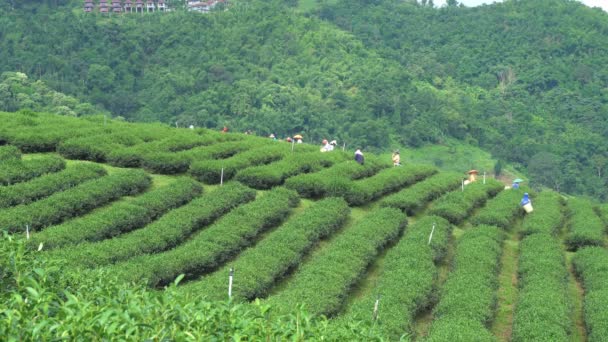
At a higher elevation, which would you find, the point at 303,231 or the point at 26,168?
the point at 26,168

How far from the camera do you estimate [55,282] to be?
27.9 ft

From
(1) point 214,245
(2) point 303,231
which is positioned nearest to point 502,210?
(2) point 303,231

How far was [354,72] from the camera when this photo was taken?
330 ft

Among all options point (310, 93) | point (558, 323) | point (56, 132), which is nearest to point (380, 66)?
point (310, 93)

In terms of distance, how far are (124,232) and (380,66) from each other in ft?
292

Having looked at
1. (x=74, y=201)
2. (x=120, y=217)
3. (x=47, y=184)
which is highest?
(x=47, y=184)

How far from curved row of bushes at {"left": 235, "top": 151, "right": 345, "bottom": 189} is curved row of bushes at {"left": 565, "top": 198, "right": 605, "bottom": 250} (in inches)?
338

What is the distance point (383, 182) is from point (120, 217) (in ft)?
34.1

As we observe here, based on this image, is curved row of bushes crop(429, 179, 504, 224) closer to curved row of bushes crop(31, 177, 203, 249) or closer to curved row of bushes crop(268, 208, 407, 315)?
curved row of bushes crop(268, 208, 407, 315)

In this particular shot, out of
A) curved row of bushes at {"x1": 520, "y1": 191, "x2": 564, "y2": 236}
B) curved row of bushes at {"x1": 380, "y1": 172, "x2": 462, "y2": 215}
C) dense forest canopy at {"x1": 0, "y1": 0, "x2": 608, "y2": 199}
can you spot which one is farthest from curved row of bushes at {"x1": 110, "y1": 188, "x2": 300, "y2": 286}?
dense forest canopy at {"x1": 0, "y1": 0, "x2": 608, "y2": 199}

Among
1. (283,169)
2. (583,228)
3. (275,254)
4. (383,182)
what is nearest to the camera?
(275,254)

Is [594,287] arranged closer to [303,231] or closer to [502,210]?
[502,210]

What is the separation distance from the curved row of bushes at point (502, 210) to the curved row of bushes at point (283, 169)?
5791 millimetres

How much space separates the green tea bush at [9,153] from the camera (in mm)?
19992
